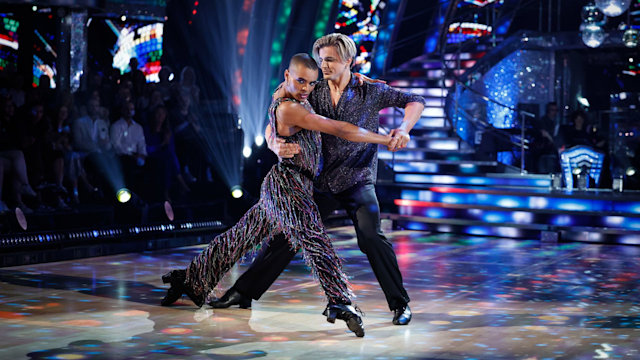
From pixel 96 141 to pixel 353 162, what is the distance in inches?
182

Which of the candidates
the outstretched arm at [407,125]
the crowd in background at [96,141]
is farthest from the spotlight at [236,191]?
the outstretched arm at [407,125]

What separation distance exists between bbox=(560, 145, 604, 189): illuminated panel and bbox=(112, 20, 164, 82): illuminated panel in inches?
256

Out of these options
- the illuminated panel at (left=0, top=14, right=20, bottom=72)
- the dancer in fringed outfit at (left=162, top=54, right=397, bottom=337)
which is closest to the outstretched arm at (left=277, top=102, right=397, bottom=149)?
the dancer in fringed outfit at (left=162, top=54, right=397, bottom=337)

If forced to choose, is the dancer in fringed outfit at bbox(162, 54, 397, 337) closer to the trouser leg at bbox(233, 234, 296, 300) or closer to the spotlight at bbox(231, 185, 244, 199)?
the trouser leg at bbox(233, 234, 296, 300)

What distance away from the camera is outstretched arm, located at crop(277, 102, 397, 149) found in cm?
416

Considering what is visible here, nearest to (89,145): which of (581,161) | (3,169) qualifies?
(3,169)

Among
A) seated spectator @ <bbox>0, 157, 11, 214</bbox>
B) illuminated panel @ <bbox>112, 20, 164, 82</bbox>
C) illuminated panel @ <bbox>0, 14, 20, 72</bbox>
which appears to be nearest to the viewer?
seated spectator @ <bbox>0, 157, 11, 214</bbox>

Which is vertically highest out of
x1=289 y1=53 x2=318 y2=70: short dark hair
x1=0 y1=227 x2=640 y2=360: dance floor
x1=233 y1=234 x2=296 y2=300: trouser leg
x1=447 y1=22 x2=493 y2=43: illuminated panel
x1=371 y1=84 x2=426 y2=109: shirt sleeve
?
x1=447 y1=22 x2=493 y2=43: illuminated panel

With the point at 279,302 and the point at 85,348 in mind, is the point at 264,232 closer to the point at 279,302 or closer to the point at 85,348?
the point at 279,302

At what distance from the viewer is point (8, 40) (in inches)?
520

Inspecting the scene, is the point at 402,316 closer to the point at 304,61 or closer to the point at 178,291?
the point at 178,291

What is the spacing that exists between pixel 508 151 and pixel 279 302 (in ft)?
27.2

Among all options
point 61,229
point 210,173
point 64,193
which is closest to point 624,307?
point 61,229

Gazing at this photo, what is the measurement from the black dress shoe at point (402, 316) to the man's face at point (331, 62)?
1.22 m
